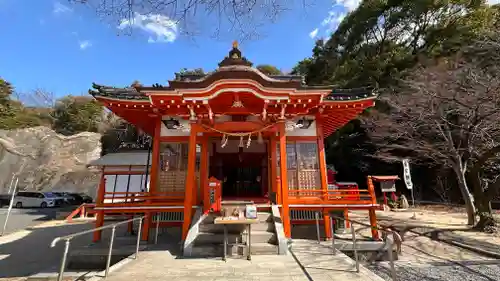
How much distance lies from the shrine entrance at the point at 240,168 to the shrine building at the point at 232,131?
2071 mm

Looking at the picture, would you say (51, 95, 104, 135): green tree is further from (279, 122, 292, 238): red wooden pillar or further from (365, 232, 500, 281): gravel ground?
(365, 232, 500, 281): gravel ground

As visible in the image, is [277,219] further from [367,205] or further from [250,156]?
[250,156]

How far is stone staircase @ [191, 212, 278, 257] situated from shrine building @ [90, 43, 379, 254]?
12.7 inches

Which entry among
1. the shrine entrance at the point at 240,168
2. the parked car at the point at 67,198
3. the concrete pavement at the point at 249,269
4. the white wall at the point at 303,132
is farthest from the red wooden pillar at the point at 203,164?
the parked car at the point at 67,198

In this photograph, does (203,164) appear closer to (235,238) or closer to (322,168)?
(235,238)

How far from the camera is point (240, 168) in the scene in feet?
38.1

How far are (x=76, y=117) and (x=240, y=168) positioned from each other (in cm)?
3315

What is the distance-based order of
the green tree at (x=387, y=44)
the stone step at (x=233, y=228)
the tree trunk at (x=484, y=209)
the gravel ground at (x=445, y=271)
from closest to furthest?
the gravel ground at (x=445, y=271) < the stone step at (x=233, y=228) < the tree trunk at (x=484, y=209) < the green tree at (x=387, y=44)

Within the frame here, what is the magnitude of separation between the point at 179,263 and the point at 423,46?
954 inches

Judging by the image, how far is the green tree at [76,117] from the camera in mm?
33906

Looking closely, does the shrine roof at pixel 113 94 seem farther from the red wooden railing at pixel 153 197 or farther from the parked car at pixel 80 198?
the parked car at pixel 80 198

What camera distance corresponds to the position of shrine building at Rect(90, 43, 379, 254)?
6.48m

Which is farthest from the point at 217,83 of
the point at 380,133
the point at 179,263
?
the point at 380,133

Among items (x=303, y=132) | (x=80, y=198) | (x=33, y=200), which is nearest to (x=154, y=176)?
(x=303, y=132)
